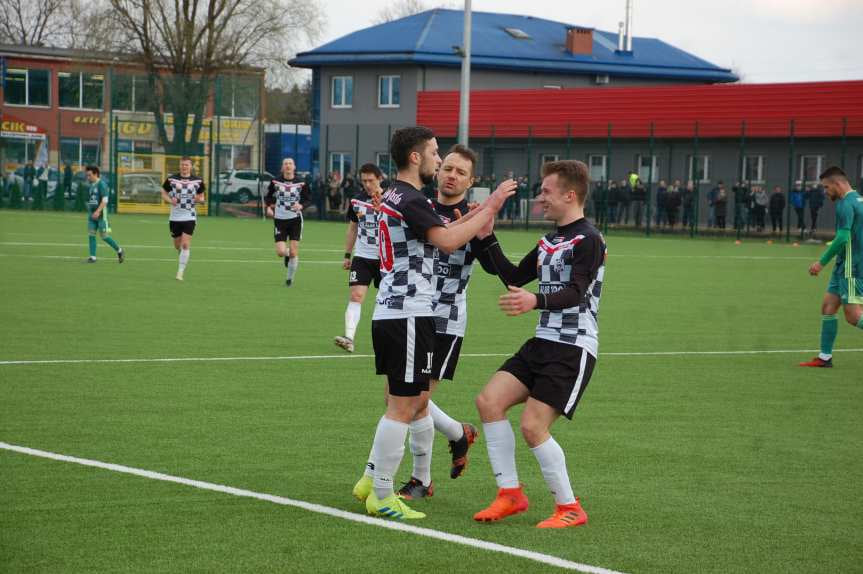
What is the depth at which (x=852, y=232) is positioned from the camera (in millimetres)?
11836

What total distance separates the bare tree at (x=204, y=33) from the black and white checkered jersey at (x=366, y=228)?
45.1 m

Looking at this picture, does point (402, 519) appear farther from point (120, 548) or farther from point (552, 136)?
point (552, 136)

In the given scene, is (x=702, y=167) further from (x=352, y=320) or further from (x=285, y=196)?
(x=352, y=320)

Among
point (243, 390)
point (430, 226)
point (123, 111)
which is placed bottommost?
point (243, 390)

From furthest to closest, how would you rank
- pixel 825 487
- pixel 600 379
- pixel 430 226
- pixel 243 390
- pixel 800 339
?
1. pixel 800 339
2. pixel 600 379
3. pixel 243 390
4. pixel 825 487
5. pixel 430 226

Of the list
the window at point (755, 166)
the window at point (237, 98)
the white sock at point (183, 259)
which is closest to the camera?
the white sock at point (183, 259)

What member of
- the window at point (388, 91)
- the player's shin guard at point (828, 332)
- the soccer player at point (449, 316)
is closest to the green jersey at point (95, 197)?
the player's shin guard at point (828, 332)

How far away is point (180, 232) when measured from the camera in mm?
22141

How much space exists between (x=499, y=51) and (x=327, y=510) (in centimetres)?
5647

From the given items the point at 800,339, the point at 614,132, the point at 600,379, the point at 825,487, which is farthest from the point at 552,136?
the point at 825,487

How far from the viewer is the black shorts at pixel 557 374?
6.12 metres

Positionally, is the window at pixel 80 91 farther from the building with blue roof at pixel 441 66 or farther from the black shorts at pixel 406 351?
the black shorts at pixel 406 351

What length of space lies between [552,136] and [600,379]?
39.3 m

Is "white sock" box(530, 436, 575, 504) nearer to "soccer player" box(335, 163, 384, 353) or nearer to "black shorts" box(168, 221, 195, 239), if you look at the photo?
"soccer player" box(335, 163, 384, 353)
